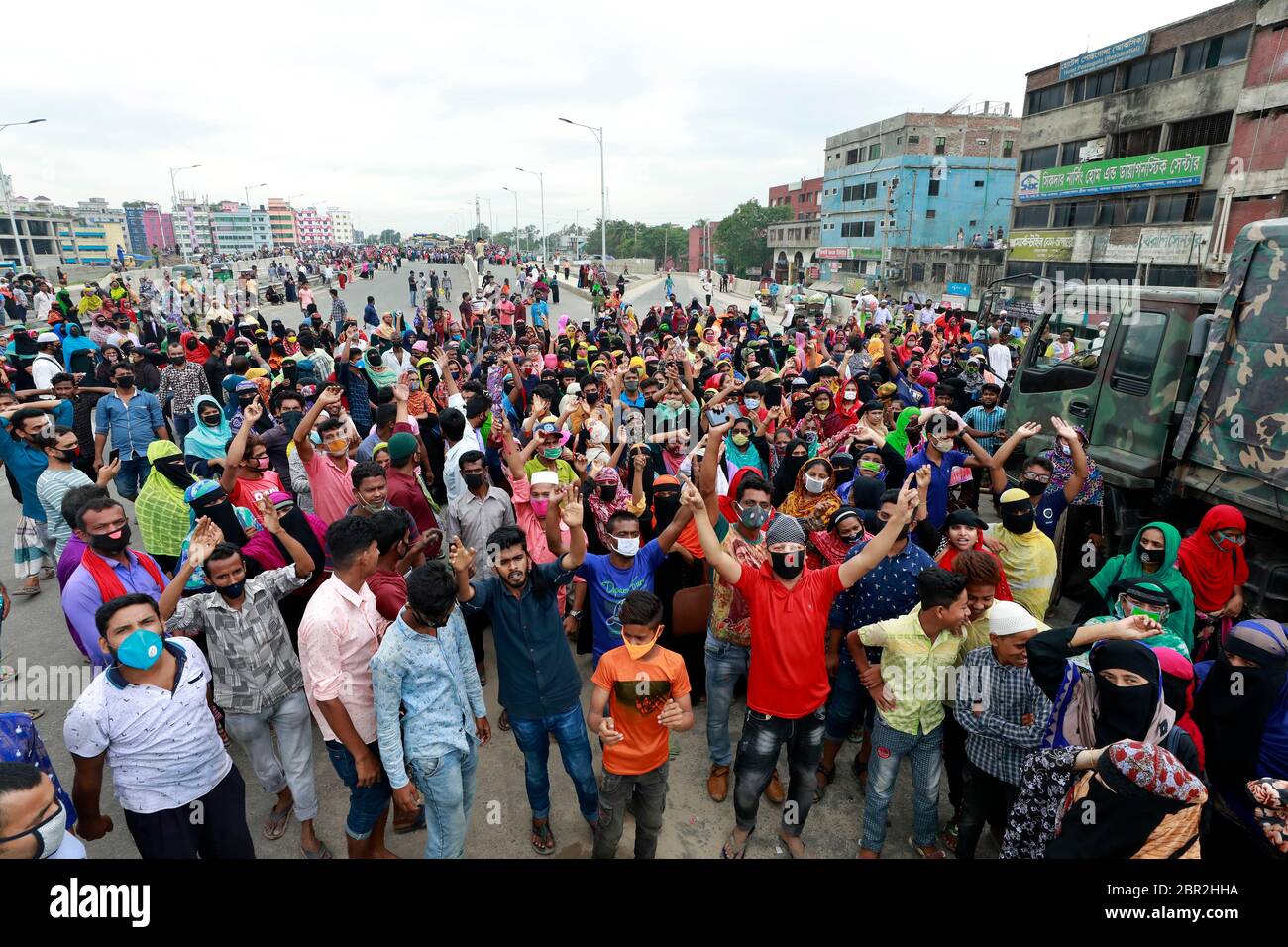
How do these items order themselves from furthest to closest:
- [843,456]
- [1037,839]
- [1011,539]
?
1. [843,456]
2. [1011,539]
3. [1037,839]

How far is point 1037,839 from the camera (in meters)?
2.75

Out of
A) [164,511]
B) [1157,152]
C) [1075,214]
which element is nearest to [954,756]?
[164,511]

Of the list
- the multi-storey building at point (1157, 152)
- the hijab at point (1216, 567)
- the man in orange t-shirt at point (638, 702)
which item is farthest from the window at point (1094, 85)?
the man in orange t-shirt at point (638, 702)

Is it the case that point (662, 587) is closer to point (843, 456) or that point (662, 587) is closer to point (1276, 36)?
point (843, 456)

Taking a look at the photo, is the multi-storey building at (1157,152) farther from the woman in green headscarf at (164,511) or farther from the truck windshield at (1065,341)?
the woman in green headscarf at (164,511)

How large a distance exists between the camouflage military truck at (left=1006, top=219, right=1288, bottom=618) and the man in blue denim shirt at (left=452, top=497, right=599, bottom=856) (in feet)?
15.5

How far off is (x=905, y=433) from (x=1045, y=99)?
38279mm

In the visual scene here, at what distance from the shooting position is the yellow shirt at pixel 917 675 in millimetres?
3385

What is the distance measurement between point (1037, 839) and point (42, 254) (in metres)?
112

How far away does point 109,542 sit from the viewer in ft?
11.3

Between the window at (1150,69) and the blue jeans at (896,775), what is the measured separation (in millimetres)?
36714

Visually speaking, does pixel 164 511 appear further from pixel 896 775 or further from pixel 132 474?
pixel 896 775

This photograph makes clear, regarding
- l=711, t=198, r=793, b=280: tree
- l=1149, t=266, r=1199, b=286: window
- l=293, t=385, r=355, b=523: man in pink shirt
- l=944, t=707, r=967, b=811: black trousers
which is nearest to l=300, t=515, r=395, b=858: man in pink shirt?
l=293, t=385, r=355, b=523: man in pink shirt
